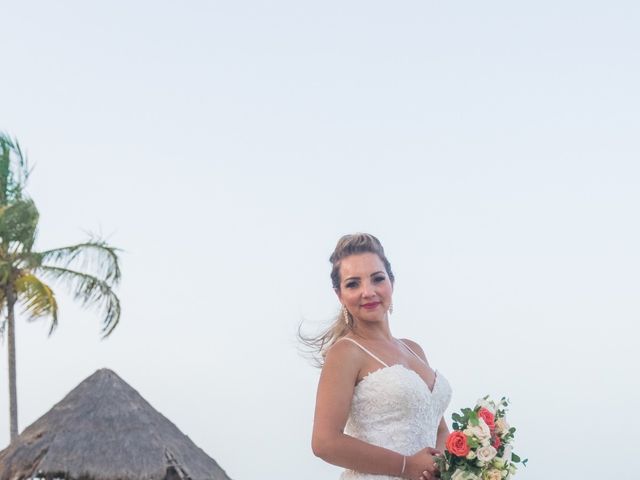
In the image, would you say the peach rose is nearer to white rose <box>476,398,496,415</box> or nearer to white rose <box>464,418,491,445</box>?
white rose <box>464,418,491,445</box>

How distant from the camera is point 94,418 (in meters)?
16.0

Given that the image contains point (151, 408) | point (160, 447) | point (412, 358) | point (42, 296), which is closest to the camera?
point (412, 358)

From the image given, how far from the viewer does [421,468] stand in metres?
4.43

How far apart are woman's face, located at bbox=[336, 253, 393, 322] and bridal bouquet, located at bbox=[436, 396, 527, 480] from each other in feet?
1.94

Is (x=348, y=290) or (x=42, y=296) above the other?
(x=42, y=296)

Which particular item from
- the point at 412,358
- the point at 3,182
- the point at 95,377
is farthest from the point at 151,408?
the point at 412,358

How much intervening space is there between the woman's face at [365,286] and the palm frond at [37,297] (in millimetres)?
20235

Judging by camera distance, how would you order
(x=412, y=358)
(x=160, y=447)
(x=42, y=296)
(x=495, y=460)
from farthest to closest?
(x=42, y=296) → (x=160, y=447) → (x=412, y=358) → (x=495, y=460)

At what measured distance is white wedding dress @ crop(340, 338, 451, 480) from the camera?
4578mm

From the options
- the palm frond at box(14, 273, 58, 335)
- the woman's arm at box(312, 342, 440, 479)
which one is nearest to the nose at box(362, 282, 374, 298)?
the woman's arm at box(312, 342, 440, 479)

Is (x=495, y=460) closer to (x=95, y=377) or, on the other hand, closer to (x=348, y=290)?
(x=348, y=290)

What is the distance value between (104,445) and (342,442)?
1188 cm

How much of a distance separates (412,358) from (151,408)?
A: 1257 cm

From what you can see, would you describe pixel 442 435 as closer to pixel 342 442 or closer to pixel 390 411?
pixel 390 411
